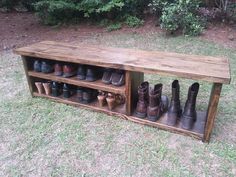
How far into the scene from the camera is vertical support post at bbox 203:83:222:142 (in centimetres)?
153

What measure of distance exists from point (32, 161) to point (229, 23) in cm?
424

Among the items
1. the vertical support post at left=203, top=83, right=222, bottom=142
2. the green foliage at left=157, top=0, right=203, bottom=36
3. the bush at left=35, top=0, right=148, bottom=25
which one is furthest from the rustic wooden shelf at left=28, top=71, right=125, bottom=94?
the bush at left=35, top=0, right=148, bottom=25

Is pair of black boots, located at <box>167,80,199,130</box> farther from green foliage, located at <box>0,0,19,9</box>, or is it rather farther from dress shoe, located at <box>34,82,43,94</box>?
green foliage, located at <box>0,0,19,9</box>

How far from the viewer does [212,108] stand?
159cm

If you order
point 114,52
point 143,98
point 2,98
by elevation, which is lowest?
point 2,98

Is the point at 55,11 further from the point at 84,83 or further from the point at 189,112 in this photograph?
the point at 189,112

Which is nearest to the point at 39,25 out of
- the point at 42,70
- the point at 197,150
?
the point at 42,70

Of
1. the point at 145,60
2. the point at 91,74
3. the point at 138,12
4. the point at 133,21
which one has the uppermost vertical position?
the point at 145,60

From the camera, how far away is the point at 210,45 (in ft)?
12.2

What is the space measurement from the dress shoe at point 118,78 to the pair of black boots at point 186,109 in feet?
1.40

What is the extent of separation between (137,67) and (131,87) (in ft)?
0.88

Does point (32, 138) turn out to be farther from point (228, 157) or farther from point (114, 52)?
point (228, 157)

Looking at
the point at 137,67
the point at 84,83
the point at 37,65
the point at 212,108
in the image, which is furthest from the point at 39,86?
the point at 212,108

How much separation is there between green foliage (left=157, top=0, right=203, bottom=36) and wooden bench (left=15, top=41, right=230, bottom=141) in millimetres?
2296
